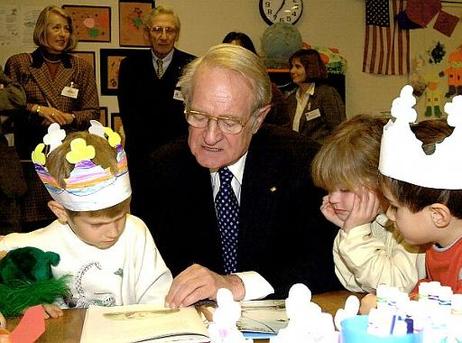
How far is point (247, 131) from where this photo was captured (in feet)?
6.22

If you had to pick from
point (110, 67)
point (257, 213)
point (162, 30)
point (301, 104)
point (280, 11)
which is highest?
point (280, 11)

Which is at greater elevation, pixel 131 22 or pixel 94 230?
pixel 131 22

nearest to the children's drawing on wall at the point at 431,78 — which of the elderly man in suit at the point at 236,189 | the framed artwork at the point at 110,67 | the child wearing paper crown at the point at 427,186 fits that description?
the framed artwork at the point at 110,67

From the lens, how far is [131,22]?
5.73m

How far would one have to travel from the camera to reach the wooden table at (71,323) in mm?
1275

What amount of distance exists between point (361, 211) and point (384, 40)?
5023 millimetres

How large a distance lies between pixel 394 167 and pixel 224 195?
725 millimetres

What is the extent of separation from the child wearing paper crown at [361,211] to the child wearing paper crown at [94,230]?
467 mm

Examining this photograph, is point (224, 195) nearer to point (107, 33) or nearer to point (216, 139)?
point (216, 139)

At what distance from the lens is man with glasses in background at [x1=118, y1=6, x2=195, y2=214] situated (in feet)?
13.2

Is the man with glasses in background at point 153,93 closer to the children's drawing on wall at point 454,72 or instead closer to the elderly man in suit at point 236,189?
the elderly man in suit at point 236,189

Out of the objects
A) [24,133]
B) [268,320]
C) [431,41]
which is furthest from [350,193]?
[431,41]

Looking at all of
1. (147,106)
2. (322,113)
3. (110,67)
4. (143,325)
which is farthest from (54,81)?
(143,325)

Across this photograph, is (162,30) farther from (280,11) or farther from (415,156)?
(415,156)
